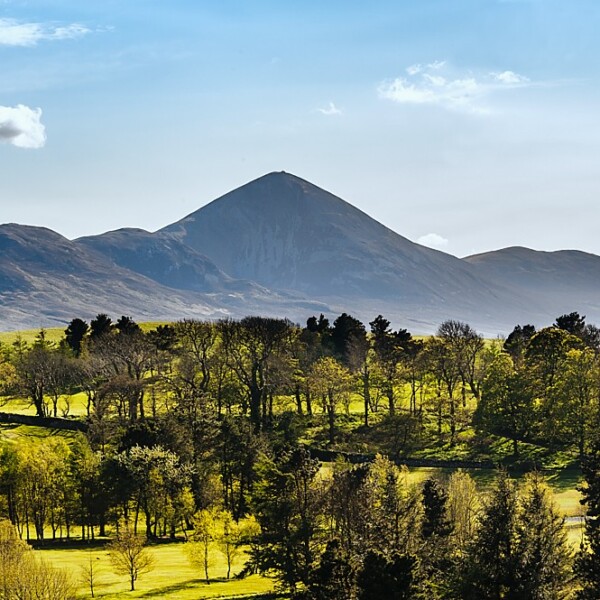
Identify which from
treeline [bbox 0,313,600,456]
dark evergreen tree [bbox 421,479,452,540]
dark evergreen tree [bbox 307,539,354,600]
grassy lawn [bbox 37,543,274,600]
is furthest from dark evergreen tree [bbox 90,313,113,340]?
dark evergreen tree [bbox 307,539,354,600]

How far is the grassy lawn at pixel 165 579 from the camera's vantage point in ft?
192

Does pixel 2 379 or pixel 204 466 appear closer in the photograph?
pixel 204 466

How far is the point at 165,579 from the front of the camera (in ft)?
209

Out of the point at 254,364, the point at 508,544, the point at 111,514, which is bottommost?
the point at 111,514

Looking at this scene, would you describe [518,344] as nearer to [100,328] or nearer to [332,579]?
[100,328]

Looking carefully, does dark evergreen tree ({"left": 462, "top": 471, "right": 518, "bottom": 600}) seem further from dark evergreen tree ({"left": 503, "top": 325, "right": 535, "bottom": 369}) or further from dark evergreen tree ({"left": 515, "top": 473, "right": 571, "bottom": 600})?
dark evergreen tree ({"left": 503, "top": 325, "right": 535, "bottom": 369})

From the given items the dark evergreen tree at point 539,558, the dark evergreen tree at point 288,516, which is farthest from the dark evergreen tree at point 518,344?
the dark evergreen tree at point 539,558

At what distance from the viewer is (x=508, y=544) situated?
43.9 m

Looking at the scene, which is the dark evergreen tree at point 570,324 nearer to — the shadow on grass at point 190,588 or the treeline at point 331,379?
the treeline at point 331,379

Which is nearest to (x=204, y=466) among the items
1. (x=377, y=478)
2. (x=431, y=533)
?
(x=377, y=478)

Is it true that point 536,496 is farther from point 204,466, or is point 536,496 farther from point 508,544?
point 204,466

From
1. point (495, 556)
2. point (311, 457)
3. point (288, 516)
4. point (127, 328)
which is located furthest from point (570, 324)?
point (495, 556)

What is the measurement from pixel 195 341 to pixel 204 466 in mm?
44278

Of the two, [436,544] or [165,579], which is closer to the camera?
[436,544]
